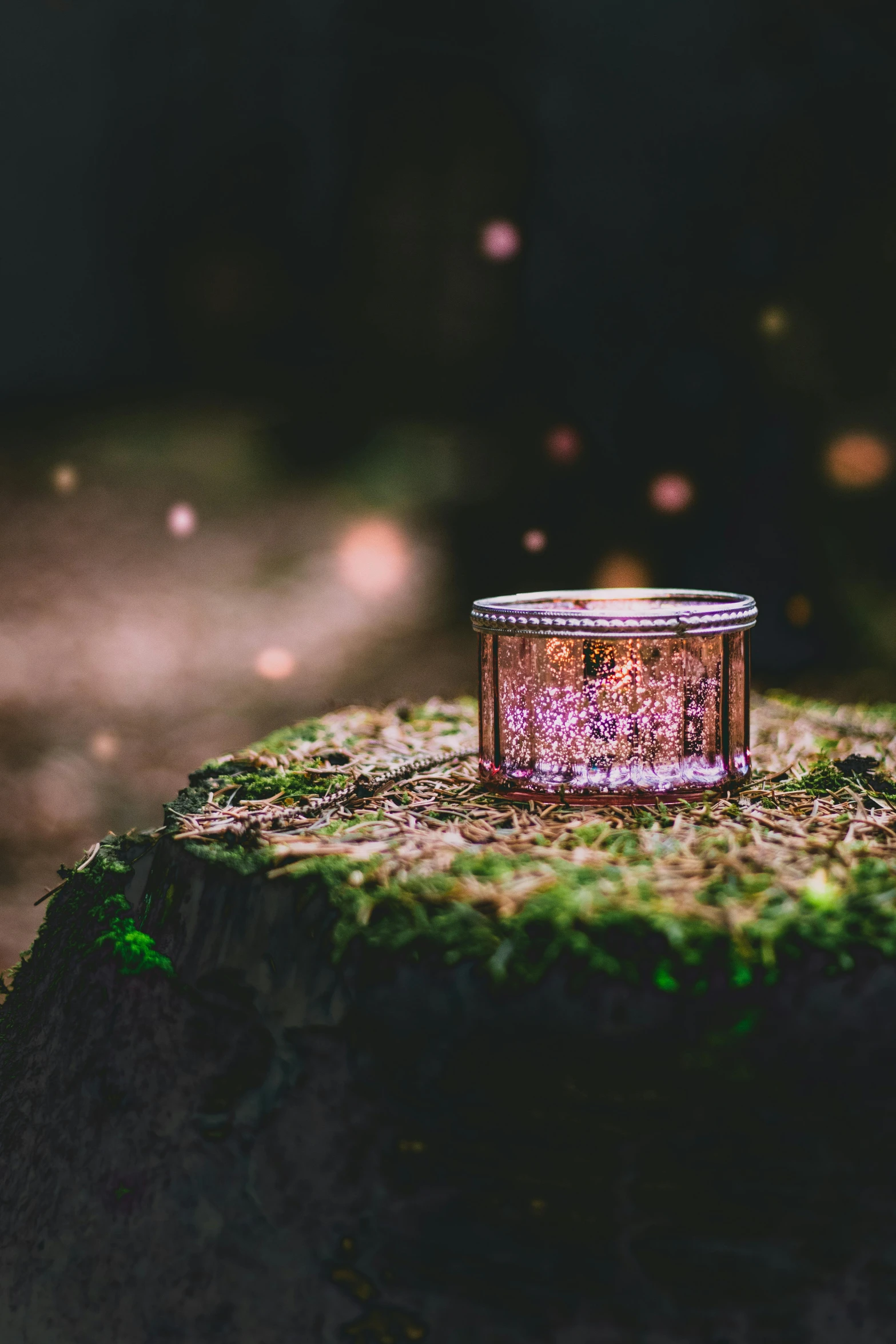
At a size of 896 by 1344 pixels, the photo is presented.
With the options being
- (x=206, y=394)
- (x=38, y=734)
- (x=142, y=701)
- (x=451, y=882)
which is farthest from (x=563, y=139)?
(x=451, y=882)

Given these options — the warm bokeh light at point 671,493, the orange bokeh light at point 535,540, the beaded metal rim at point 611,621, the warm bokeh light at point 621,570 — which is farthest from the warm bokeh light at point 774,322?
the beaded metal rim at point 611,621

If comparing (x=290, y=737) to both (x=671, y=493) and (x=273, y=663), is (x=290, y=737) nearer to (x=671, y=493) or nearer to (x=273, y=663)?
(x=273, y=663)

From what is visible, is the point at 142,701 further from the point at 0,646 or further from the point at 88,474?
the point at 88,474

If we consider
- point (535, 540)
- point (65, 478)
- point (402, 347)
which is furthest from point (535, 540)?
point (65, 478)

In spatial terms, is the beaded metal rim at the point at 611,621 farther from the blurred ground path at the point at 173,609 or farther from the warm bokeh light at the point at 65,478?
the warm bokeh light at the point at 65,478

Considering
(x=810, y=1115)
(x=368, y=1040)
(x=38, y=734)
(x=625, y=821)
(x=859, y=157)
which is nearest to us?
(x=810, y=1115)

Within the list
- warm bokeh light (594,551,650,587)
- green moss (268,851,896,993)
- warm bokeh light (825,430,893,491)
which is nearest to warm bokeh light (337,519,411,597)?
warm bokeh light (594,551,650,587)
